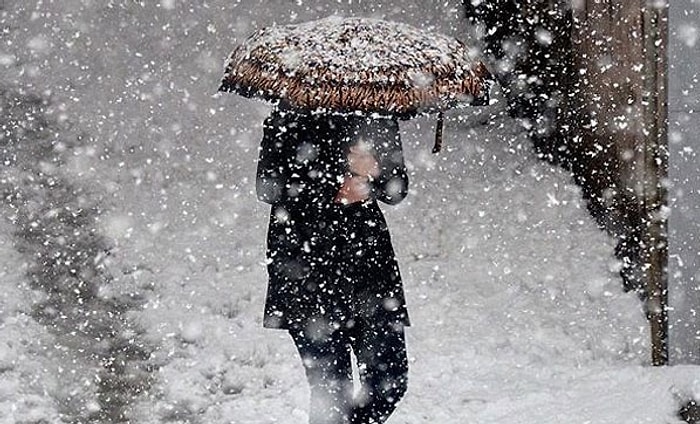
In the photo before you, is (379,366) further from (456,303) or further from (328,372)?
(456,303)

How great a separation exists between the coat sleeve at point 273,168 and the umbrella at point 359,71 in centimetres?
17

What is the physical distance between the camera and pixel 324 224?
3.89 m

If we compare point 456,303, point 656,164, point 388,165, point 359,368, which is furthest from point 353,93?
point 456,303

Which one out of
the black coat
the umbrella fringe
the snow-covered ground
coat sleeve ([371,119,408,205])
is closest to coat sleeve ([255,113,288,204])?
the black coat

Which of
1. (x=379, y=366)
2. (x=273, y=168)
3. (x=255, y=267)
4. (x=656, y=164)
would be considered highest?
(x=273, y=168)

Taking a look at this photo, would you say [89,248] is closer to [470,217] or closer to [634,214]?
[470,217]

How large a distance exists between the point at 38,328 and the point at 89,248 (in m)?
1.42

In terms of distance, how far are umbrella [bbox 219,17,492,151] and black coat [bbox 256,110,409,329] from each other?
0.18 m

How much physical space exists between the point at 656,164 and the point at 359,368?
8.07 ft

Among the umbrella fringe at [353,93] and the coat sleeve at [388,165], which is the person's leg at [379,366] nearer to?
the coat sleeve at [388,165]

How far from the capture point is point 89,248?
780 centimetres

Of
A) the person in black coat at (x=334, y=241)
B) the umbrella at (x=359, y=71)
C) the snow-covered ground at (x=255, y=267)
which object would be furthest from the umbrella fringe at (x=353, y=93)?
the snow-covered ground at (x=255, y=267)

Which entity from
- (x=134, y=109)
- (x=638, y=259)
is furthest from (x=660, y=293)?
(x=134, y=109)

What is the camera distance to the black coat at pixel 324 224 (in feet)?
12.6
